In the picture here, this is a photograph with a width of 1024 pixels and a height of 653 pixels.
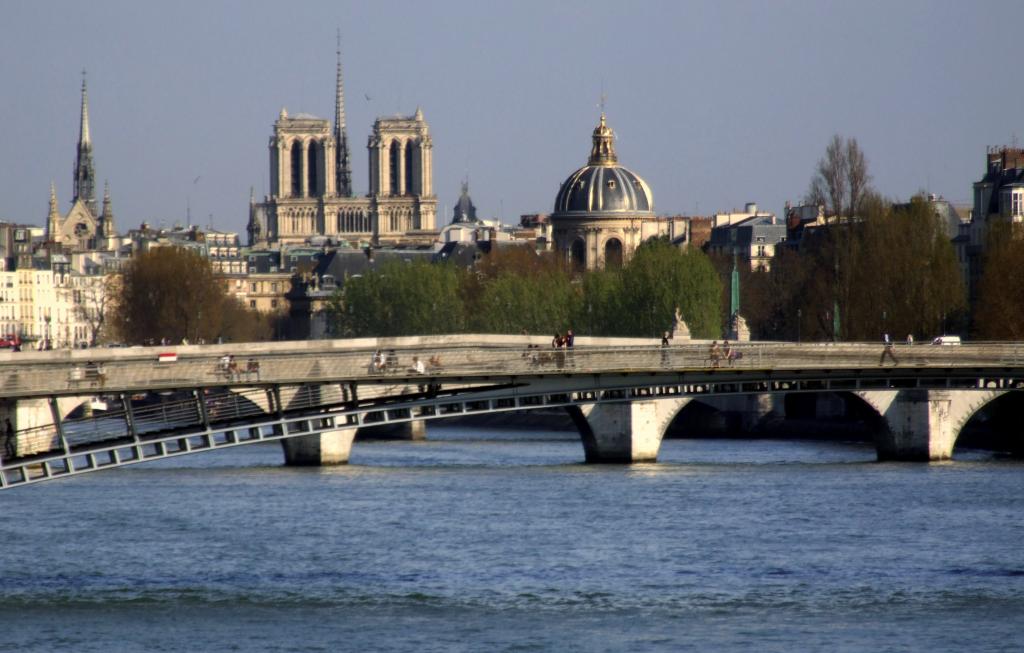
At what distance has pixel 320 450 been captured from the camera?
67688 mm

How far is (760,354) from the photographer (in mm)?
55000

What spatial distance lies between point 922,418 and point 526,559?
21.7 metres

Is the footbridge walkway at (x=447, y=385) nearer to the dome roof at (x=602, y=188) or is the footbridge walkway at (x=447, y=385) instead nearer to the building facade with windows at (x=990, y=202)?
the building facade with windows at (x=990, y=202)

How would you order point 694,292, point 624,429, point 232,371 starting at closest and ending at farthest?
point 232,371 < point 624,429 < point 694,292

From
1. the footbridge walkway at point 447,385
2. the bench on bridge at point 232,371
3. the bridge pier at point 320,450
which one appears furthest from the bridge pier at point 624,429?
the bench on bridge at point 232,371

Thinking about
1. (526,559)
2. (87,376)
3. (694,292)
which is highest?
(694,292)

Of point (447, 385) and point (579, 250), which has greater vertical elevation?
point (579, 250)

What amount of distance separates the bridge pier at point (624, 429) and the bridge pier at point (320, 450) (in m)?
5.39

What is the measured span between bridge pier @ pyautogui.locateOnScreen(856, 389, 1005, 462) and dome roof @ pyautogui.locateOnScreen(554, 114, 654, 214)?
3970 inches

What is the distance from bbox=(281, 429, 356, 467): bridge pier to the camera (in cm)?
6769

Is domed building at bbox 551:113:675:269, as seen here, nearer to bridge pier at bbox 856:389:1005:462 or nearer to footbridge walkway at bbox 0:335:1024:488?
footbridge walkway at bbox 0:335:1024:488

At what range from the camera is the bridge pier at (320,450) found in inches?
2665

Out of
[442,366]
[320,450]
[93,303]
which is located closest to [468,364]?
[442,366]

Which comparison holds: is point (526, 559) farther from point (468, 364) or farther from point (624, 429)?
point (624, 429)
